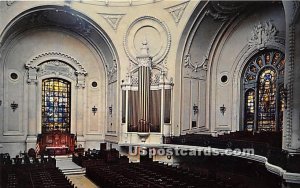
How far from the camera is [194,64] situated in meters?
19.6

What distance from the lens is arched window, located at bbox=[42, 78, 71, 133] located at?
72.3 feet

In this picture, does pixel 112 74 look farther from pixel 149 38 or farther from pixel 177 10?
pixel 177 10

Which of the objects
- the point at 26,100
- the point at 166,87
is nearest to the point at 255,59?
the point at 166,87

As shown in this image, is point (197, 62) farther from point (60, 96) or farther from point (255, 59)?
point (60, 96)

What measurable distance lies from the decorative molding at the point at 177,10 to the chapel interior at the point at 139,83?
7 centimetres

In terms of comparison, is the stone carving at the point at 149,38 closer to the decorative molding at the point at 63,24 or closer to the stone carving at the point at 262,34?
the decorative molding at the point at 63,24

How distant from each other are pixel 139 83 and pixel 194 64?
366cm

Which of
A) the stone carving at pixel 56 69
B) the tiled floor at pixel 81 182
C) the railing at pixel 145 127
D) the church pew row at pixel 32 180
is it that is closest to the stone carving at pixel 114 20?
the stone carving at pixel 56 69

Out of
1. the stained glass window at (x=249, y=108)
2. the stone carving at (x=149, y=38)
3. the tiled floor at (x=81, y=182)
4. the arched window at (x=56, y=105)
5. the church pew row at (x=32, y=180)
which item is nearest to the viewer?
the church pew row at (x=32, y=180)

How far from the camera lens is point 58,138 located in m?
21.5

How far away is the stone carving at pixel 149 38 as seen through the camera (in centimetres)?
1966

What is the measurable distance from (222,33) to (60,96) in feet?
39.8

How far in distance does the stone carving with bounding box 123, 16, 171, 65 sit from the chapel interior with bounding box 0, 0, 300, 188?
70mm

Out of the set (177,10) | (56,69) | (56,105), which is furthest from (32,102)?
(177,10)
